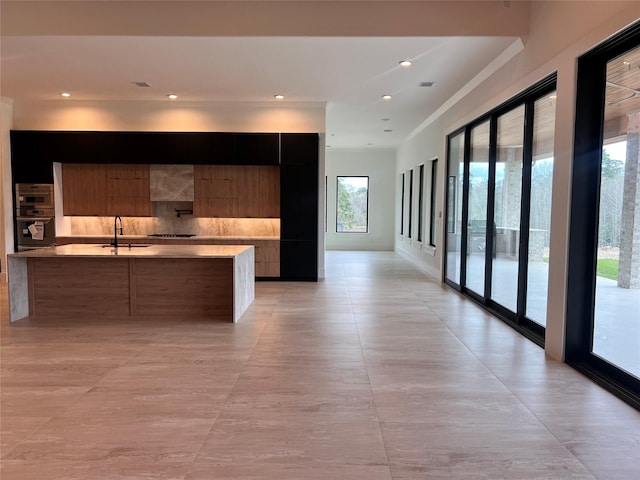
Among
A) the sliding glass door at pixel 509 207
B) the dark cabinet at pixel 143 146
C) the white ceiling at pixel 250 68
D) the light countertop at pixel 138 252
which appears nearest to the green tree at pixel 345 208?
the white ceiling at pixel 250 68

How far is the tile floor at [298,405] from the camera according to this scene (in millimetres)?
2216

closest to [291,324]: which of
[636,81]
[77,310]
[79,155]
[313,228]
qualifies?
[77,310]

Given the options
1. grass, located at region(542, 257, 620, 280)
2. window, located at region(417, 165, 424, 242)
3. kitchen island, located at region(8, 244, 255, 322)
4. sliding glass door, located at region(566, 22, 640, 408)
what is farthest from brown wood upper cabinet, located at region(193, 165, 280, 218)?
grass, located at region(542, 257, 620, 280)

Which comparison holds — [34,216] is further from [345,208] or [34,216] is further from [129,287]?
[345,208]

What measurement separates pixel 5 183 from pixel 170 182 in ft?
9.12

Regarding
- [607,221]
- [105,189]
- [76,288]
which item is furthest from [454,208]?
[105,189]

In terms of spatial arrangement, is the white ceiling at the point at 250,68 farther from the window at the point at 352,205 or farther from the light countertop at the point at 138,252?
the window at the point at 352,205

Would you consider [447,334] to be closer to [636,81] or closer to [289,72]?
[636,81]

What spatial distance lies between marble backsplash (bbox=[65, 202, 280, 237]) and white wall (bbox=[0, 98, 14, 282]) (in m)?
0.97

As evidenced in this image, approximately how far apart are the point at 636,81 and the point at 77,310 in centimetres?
595

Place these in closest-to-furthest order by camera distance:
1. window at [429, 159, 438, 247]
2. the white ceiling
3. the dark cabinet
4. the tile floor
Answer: the tile floor → the white ceiling → the dark cabinet → window at [429, 159, 438, 247]

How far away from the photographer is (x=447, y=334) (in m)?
→ 4.56

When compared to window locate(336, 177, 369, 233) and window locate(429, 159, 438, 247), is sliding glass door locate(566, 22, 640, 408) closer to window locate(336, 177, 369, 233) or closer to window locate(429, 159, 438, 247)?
window locate(429, 159, 438, 247)

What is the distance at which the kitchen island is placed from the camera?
16.5 feet
